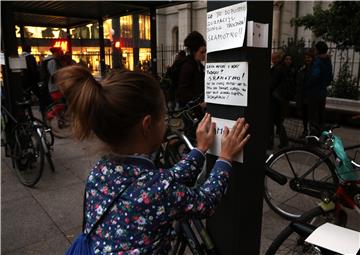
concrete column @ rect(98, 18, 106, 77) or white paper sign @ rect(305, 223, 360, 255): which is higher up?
concrete column @ rect(98, 18, 106, 77)

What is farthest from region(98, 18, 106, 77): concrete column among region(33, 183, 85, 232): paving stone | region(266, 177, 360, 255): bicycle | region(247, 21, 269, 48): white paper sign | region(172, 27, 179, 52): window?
region(172, 27, 179, 52): window

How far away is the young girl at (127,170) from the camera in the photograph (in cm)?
119

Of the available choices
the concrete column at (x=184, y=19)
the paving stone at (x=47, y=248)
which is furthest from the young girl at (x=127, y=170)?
the concrete column at (x=184, y=19)

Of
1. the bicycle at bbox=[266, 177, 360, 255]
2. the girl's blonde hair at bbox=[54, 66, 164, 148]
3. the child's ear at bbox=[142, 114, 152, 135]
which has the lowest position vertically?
the bicycle at bbox=[266, 177, 360, 255]

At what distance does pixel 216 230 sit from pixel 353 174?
143 cm

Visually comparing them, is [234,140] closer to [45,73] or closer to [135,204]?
[135,204]

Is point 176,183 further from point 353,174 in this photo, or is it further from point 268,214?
point 268,214

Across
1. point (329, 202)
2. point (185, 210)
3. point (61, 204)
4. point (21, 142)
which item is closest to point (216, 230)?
point (185, 210)

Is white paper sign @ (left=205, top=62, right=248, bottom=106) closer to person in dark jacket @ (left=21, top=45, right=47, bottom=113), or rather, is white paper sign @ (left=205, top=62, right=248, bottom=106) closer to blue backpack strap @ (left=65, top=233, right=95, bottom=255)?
blue backpack strap @ (left=65, top=233, right=95, bottom=255)

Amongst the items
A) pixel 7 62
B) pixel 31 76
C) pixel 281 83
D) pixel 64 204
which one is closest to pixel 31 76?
pixel 31 76

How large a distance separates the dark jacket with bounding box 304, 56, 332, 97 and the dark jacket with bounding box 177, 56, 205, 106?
111 inches

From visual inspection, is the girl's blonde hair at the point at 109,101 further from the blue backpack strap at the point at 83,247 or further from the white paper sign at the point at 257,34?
the white paper sign at the point at 257,34

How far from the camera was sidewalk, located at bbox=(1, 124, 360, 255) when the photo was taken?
10.5 feet

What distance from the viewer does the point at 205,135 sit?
1652 mm
